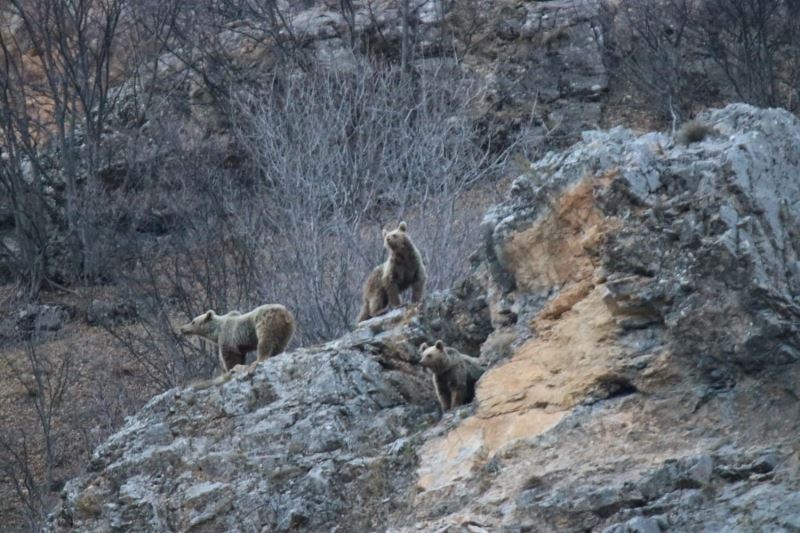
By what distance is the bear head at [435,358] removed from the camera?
60.8 ft

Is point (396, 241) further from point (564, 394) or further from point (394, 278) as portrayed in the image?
point (564, 394)

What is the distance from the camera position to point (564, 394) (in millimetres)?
17891

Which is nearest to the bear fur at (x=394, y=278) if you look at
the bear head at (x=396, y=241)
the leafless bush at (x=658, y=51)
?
the bear head at (x=396, y=241)

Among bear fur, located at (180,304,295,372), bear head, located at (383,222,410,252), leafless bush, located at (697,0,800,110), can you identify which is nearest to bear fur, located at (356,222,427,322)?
bear head, located at (383,222,410,252)

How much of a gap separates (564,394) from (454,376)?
1.59m

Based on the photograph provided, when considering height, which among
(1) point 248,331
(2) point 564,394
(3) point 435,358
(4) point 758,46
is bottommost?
(2) point 564,394

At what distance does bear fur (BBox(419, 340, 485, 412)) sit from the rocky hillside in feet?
0.85

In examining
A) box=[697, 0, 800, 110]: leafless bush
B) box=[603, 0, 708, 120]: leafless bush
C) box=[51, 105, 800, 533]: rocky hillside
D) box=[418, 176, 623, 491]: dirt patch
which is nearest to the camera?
box=[51, 105, 800, 533]: rocky hillside

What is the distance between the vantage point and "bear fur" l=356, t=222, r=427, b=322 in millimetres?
21688

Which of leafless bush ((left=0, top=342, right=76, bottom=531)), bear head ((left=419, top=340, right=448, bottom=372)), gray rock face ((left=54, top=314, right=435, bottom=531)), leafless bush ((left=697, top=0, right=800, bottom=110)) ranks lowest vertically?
leafless bush ((left=0, top=342, right=76, bottom=531))

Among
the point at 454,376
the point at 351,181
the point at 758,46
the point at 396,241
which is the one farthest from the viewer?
the point at 758,46

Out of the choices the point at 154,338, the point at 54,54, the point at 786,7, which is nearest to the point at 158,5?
the point at 54,54

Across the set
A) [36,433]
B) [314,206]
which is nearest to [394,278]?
[314,206]

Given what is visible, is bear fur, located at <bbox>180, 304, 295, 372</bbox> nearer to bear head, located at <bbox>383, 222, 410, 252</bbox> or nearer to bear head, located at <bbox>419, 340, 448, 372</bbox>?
bear head, located at <bbox>383, 222, 410, 252</bbox>
